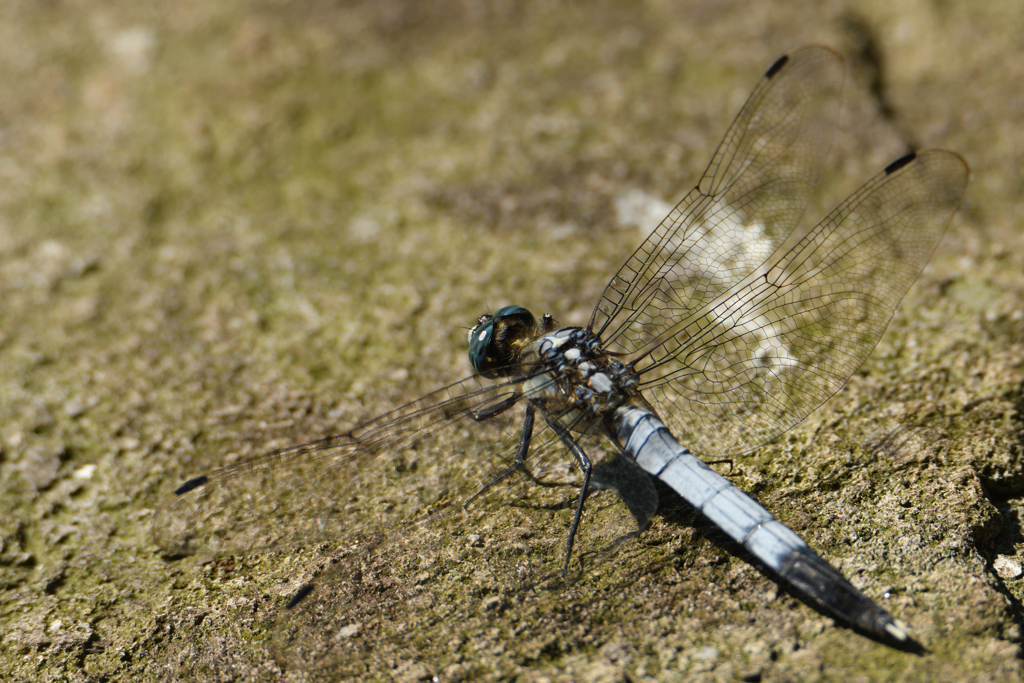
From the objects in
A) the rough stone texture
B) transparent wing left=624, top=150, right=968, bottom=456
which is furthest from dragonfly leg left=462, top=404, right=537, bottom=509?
transparent wing left=624, top=150, right=968, bottom=456

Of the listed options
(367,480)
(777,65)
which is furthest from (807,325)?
(367,480)

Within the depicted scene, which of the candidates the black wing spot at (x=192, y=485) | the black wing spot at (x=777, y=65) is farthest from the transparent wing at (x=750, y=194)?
the black wing spot at (x=192, y=485)

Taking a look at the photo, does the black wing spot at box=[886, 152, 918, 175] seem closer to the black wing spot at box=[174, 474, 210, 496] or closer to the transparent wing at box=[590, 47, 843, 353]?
the transparent wing at box=[590, 47, 843, 353]

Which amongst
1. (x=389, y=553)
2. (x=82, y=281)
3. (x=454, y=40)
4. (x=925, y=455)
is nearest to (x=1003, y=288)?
(x=925, y=455)

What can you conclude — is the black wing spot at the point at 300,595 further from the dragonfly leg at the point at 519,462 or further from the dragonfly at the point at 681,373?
the dragonfly leg at the point at 519,462

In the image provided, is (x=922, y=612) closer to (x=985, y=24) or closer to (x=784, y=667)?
(x=784, y=667)
